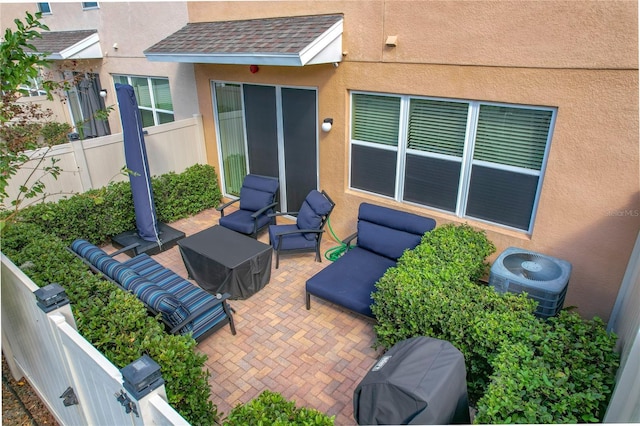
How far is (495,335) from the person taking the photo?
4.33m

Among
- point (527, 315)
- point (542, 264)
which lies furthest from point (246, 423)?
point (542, 264)

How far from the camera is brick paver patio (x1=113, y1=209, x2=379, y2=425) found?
504 cm

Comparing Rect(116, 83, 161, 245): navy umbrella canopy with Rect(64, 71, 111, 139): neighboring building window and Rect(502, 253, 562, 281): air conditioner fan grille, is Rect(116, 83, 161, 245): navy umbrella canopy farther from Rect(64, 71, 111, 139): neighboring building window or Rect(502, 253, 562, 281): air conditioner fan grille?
Rect(64, 71, 111, 139): neighboring building window

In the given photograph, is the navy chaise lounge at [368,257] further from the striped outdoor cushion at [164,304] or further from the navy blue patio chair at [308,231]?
the striped outdoor cushion at [164,304]

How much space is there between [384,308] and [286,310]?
6.23ft

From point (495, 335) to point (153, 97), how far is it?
35.3 ft

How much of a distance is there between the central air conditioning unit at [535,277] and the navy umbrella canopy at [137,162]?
617cm

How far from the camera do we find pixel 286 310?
660cm

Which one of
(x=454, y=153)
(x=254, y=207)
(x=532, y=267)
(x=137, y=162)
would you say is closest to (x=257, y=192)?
(x=254, y=207)

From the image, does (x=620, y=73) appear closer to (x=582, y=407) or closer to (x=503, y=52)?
(x=503, y=52)

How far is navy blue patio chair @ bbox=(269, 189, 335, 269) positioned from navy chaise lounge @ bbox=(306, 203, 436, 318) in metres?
0.81

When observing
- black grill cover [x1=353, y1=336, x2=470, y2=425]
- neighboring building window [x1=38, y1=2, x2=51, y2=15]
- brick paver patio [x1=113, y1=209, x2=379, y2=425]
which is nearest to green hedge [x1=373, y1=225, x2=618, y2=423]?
black grill cover [x1=353, y1=336, x2=470, y2=425]

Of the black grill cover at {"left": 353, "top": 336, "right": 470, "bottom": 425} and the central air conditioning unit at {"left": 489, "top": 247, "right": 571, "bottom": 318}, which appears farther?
the central air conditioning unit at {"left": 489, "top": 247, "right": 571, "bottom": 318}

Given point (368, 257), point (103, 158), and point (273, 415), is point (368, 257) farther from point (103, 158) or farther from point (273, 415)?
point (103, 158)
